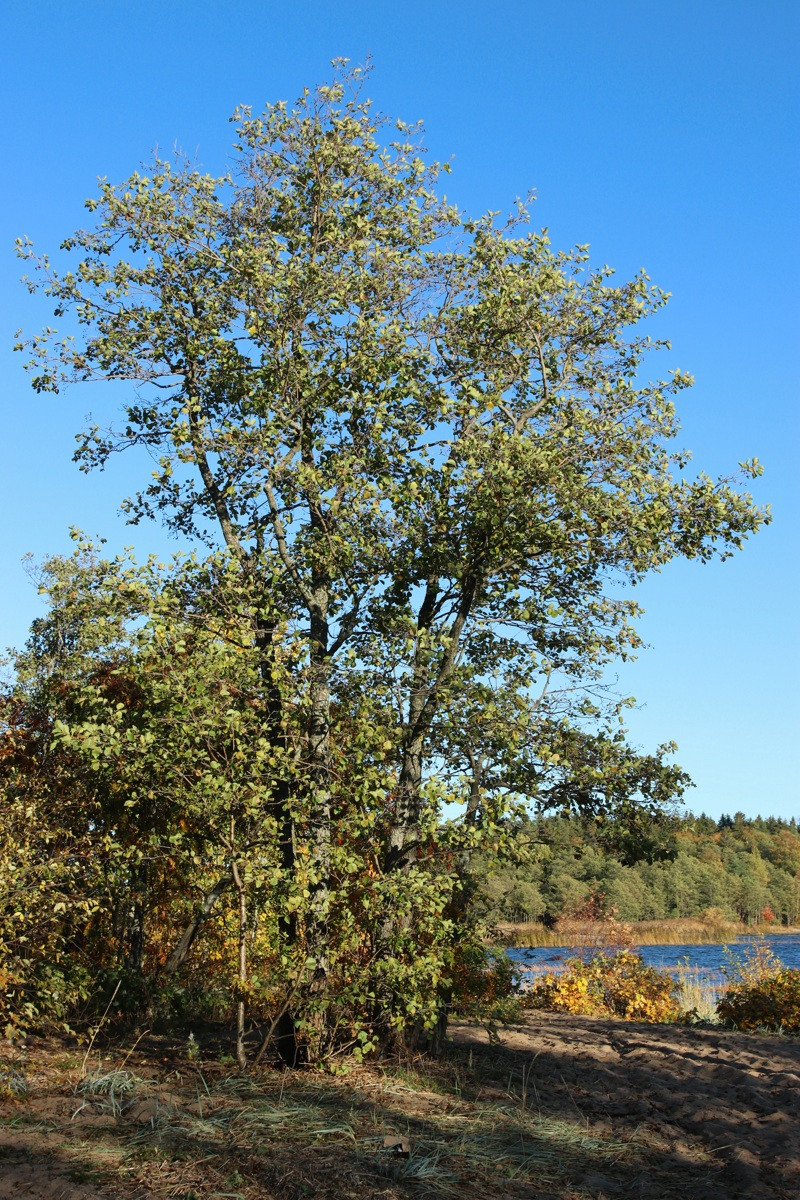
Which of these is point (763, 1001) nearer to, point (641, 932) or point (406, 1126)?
point (406, 1126)

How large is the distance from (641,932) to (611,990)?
123 ft

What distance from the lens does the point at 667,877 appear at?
63.1 m

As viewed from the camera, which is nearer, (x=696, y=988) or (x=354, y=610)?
(x=354, y=610)

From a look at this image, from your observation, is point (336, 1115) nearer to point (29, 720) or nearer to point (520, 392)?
point (29, 720)

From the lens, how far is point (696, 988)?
20.0 m

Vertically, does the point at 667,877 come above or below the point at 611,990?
above

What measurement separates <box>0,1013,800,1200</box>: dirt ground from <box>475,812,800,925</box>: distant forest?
2.21 m

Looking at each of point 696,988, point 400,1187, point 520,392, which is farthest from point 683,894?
point 400,1187

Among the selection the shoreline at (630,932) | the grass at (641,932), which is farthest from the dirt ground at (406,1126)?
the grass at (641,932)

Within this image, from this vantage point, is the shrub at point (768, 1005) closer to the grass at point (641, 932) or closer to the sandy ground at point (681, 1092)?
the sandy ground at point (681, 1092)

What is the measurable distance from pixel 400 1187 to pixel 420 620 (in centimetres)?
655

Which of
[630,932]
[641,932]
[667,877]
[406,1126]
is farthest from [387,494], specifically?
[667,877]

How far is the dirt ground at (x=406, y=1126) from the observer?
6.81m

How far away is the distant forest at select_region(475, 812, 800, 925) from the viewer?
456 inches
